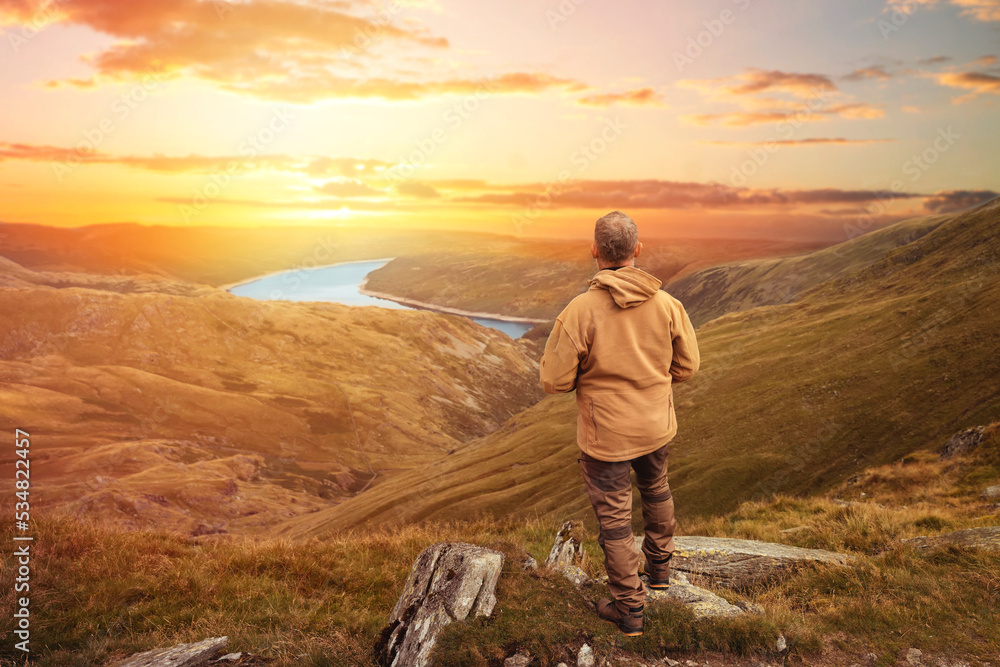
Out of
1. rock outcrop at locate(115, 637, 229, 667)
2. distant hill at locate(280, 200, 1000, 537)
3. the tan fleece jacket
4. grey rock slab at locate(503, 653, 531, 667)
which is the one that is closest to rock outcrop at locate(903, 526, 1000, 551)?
the tan fleece jacket

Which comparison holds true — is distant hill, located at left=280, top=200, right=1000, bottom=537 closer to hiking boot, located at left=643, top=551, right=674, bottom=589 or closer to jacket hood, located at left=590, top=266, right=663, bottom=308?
hiking boot, located at left=643, top=551, right=674, bottom=589

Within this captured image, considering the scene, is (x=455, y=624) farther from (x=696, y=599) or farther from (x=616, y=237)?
(x=616, y=237)

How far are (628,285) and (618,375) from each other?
1116mm

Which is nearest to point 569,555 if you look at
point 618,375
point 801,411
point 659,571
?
point 659,571

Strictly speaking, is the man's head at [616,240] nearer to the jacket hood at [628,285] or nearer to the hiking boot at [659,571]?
the jacket hood at [628,285]

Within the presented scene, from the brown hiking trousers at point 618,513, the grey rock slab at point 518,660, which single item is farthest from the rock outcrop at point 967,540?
the grey rock slab at point 518,660

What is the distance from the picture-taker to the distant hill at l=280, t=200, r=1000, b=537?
172 feet

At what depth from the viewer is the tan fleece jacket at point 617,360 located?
616 cm

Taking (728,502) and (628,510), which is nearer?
(628,510)

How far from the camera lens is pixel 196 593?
8.20m

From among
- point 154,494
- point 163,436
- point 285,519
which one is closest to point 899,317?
point 285,519

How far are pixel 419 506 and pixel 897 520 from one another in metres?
81.5

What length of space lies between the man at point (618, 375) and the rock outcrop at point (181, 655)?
500cm

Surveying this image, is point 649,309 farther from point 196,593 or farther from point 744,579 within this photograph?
point 196,593
